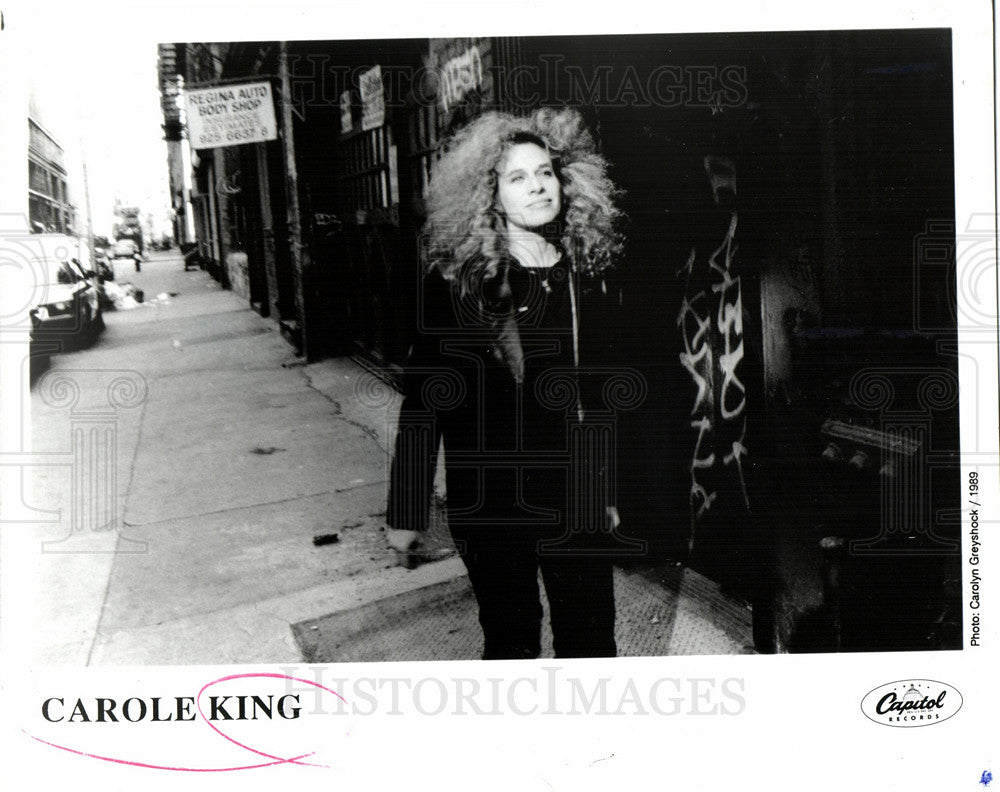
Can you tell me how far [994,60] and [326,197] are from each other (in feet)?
6.46

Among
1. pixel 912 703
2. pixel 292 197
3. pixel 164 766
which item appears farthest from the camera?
pixel 292 197

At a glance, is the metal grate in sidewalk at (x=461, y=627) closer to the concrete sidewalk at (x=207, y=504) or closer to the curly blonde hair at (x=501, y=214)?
the concrete sidewalk at (x=207, y=504)

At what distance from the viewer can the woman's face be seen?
2.09 meters

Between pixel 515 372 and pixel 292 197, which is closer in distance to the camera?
pixel 515 372

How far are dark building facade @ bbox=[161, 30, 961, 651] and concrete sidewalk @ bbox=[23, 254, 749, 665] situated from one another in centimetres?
30

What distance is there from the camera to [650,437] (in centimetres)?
217

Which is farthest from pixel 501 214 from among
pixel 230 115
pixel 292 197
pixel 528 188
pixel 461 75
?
pixel 230 115

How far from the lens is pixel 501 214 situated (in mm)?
2105

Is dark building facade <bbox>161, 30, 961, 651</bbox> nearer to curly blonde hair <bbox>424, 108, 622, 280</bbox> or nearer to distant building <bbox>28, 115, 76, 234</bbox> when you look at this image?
curly blonde hair <bbox>424, 108, 622, 280</bbox>

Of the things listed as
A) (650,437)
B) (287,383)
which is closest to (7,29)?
(287,383)

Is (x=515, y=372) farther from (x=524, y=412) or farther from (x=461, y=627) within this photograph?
(x=461, y=627)

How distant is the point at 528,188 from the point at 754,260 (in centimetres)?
66

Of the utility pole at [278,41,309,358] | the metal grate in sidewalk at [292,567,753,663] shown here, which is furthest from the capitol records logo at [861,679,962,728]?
the utility pole at [278,41,309,358]

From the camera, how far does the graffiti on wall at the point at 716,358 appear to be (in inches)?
83.0
